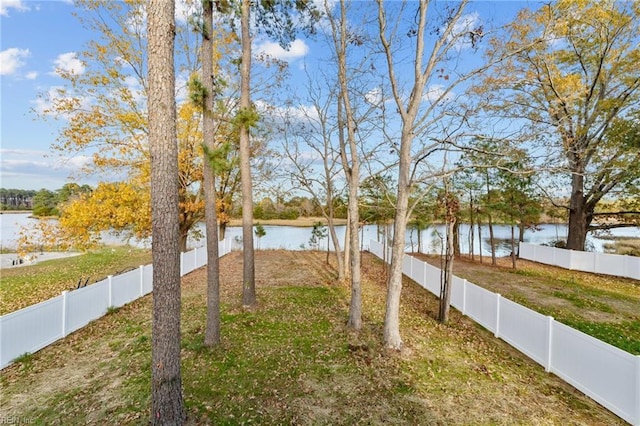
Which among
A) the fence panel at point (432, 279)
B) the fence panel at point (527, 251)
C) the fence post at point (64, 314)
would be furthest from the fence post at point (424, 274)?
the fence post at point (64, 314)

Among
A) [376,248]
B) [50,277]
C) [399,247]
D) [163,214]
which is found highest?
[163,214]

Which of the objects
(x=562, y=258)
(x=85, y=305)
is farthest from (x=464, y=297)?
(x=562, y=258)

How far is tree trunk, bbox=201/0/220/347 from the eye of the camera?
5.50 meters

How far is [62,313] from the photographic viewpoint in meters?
5.88

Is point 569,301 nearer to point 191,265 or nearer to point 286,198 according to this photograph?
point 286,198

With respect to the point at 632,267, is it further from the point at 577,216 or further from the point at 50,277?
the point at 50,277

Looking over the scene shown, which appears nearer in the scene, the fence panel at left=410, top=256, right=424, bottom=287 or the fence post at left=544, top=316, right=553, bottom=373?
the fence post at left=544, top=316, right=553, bottom=373

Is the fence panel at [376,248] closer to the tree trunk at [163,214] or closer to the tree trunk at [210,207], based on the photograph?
the tree trunk at [210,207]

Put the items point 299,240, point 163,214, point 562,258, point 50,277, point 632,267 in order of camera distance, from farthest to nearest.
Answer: point 299,240 → point 562,258 → point 632,267 → point 50,277 → point 163,214

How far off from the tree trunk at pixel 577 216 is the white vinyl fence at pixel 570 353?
10.3 meters

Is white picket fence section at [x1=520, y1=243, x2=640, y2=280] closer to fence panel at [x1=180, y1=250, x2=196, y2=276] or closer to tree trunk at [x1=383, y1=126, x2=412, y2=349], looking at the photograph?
tree trunk at [x1=383, y1=126, x2=412, y2=349]

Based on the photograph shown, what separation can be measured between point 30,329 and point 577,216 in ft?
61.4

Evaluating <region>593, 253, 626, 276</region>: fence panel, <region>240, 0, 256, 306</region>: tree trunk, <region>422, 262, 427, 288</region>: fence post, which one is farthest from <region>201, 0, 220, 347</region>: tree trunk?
<region>593, 253, 626, 276</region>: fence panel

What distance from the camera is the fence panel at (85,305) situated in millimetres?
6105
